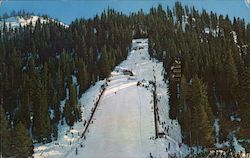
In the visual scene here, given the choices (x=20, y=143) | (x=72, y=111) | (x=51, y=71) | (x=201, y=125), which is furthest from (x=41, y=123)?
(x=51, y=71)

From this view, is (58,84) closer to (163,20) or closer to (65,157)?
(65,157)

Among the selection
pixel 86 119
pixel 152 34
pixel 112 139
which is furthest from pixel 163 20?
pixel 112 139

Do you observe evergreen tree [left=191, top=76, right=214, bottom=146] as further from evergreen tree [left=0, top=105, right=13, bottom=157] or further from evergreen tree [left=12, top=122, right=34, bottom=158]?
evergreen tree [left=0, top=105, right=13, bottom=157]

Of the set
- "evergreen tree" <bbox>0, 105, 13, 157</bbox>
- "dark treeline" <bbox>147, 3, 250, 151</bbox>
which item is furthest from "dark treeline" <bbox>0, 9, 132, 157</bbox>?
"dark treeline" <bbox>147, 3, 250, 151</bbox>

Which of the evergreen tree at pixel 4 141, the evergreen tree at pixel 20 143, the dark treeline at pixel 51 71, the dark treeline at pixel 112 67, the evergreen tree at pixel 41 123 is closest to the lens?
the evergreen tree at pixel 4 141

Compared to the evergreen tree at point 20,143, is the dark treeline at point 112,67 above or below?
above

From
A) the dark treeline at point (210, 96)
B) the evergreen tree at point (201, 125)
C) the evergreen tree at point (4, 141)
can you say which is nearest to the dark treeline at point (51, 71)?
the evergreen tree at point (4, 141)

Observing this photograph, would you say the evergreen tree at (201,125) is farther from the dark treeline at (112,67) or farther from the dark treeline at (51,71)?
the dark treeline at (51,71)
